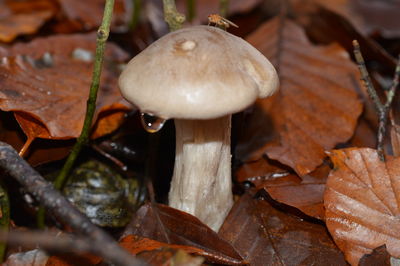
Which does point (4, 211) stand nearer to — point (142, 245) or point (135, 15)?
point (142, 245)

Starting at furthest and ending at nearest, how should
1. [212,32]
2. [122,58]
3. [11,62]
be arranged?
[122,58] < [11,62] < [212,32]

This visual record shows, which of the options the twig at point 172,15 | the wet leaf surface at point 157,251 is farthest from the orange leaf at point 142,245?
the twig at point 172,15

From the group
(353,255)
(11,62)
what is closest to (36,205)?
(11,62)

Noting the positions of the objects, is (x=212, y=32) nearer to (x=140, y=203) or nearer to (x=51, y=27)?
(x=140, y=203)

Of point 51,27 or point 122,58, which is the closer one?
point 122,58

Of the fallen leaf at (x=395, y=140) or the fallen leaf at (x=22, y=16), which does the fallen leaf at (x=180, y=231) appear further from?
the fallen leaf at (x=22, y=16)
